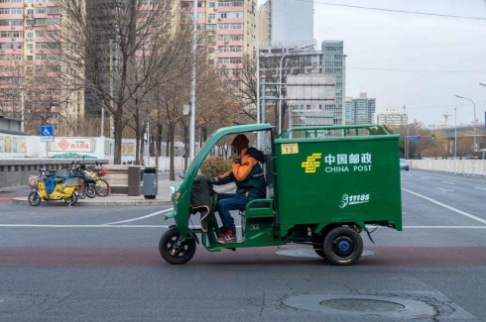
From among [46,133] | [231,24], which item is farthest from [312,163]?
[231,24]

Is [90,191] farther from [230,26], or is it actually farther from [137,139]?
[230,26]

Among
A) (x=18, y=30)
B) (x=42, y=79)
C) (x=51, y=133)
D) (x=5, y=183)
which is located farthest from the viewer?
(x=18, y=30)

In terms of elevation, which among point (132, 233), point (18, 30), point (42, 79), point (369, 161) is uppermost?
point (18, 30)

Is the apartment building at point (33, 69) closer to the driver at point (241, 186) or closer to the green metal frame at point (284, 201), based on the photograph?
the driver at point (241, 186)

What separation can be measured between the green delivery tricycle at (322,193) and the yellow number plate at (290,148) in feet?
0.05

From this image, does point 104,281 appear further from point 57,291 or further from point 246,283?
point 246,283

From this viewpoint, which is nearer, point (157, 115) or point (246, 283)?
point (246, 283)

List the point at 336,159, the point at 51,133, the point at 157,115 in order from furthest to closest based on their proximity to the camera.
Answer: the point at 157,115 → the point at 51,133 → the point at 336,159

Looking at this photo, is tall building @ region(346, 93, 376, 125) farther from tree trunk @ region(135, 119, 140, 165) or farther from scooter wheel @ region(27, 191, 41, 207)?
scooter wheel @ region(27, 191, 41, 207)

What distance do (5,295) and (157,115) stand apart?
35664 millimetres

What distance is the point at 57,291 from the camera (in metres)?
8.99

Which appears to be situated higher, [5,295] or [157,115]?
[157,115]

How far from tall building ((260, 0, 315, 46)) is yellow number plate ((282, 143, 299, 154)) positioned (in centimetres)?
3424

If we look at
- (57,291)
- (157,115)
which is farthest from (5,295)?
(157,115)
